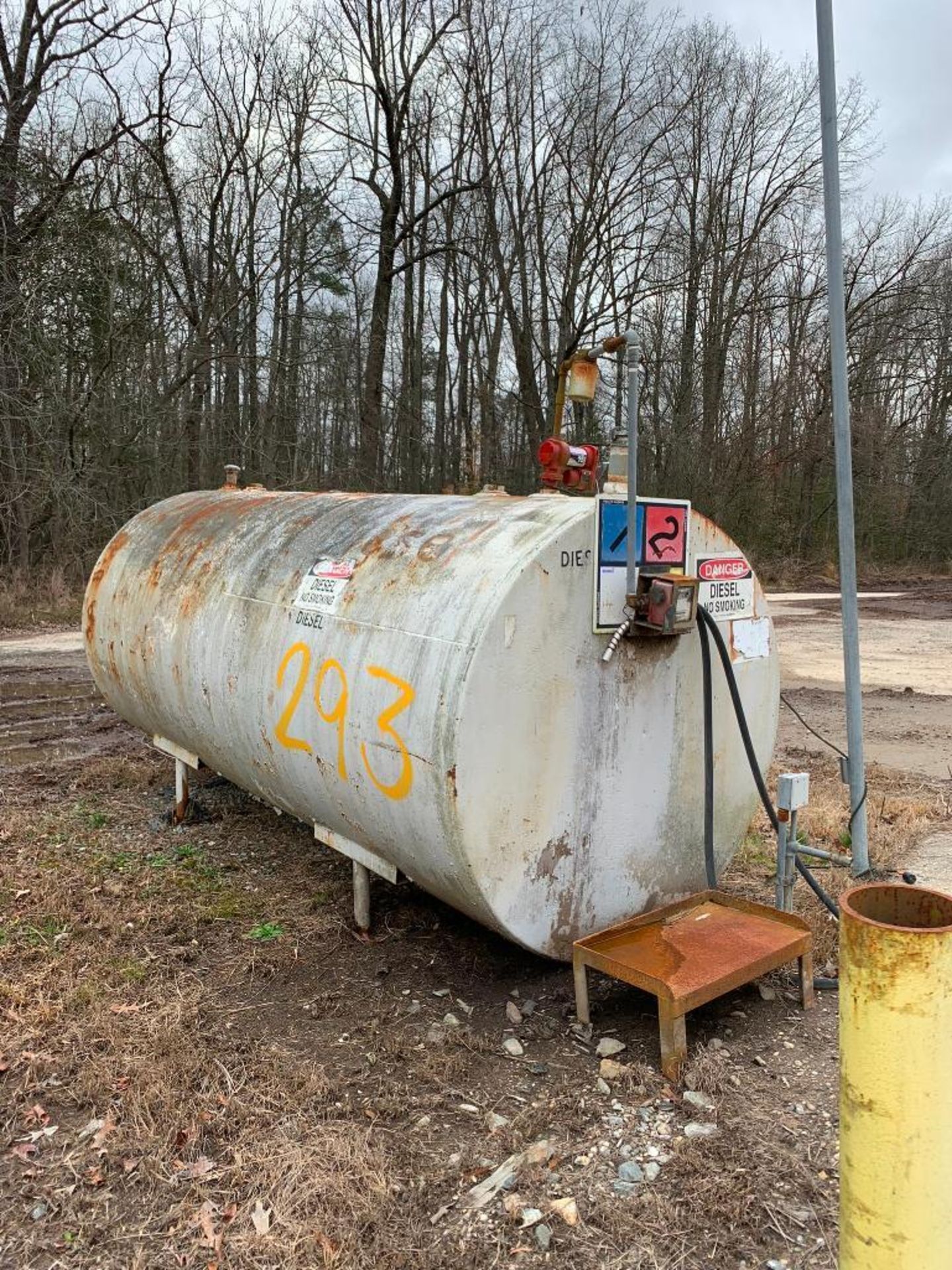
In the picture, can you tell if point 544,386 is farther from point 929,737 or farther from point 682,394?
point 929,737

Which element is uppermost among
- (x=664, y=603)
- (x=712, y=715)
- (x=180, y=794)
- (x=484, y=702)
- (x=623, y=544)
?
(x=623, y=544)

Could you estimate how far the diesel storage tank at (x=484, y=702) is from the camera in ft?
10.5

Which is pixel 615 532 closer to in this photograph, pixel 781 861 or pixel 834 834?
pixel 781 861

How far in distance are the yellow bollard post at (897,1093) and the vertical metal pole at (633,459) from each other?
1.72m

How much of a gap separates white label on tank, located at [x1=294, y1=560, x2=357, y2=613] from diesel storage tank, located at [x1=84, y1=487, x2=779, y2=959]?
0.5 inches

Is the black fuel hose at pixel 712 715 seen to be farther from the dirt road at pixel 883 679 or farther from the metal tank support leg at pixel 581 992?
the dirt road at pixel 883 679

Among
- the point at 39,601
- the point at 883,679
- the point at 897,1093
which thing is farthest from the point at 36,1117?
the point at 39,601

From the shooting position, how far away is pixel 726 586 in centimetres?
390

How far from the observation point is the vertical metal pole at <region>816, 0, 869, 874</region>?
4.25 meters

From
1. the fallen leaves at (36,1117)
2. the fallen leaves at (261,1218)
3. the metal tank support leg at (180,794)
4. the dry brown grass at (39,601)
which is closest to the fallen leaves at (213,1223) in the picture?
the fallen leaves at (261,1218)

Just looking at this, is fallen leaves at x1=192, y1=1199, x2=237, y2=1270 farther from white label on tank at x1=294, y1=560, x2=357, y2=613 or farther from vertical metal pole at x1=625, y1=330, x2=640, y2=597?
vertical metal pole at x1=625, y1=330, x2=640, y2=597

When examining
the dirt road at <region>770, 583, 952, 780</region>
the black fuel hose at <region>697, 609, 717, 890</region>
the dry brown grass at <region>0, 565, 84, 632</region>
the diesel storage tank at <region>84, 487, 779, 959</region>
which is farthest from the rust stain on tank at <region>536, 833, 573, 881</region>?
the dry brown grass at <region>0, 565, 84, 632</region>

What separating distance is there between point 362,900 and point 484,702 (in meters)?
1.50

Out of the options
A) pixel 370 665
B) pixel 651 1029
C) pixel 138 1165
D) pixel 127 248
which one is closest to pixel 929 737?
pixel 651 1029
